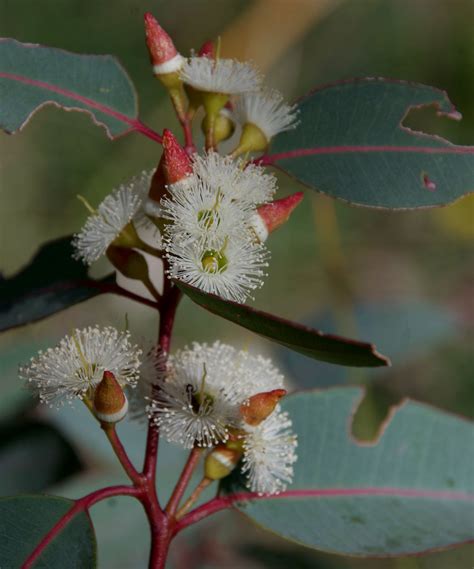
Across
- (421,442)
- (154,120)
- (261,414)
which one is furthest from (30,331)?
(261,414)

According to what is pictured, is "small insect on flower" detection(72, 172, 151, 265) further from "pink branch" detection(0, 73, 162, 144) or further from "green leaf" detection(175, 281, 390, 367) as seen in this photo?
"green leaf" detection(175, 281, 390, 367)

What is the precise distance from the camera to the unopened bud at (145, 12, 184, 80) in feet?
2.62

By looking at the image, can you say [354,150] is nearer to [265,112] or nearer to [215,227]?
[265,112]

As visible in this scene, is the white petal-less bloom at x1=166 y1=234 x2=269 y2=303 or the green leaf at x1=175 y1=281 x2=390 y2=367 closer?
the green leaf at x1=175 y1=281 x2=390 y2=367

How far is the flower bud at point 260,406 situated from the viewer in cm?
74

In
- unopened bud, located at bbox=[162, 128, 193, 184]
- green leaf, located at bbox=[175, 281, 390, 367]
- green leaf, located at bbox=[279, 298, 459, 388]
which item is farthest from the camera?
green leaf, located at bbox=[279, 298, 459, 388]

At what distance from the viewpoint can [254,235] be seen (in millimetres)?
728

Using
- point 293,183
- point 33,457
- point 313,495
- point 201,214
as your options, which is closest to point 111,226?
point 201,214

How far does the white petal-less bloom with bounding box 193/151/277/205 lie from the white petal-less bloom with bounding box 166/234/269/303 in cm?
4

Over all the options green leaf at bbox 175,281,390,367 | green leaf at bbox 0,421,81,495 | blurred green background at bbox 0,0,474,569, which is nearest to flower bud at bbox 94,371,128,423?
green leaf at bbox 175,281,390,367

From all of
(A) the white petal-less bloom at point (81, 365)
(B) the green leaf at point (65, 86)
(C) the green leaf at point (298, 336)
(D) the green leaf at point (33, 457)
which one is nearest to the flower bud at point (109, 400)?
(A) the white petal-less bloom at point (81, 365)

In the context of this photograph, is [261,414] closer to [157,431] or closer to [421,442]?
→ [157,431]

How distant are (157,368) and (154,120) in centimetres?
221

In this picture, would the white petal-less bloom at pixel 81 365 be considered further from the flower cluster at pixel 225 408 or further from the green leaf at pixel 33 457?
the green leaf at pixel 33 457
